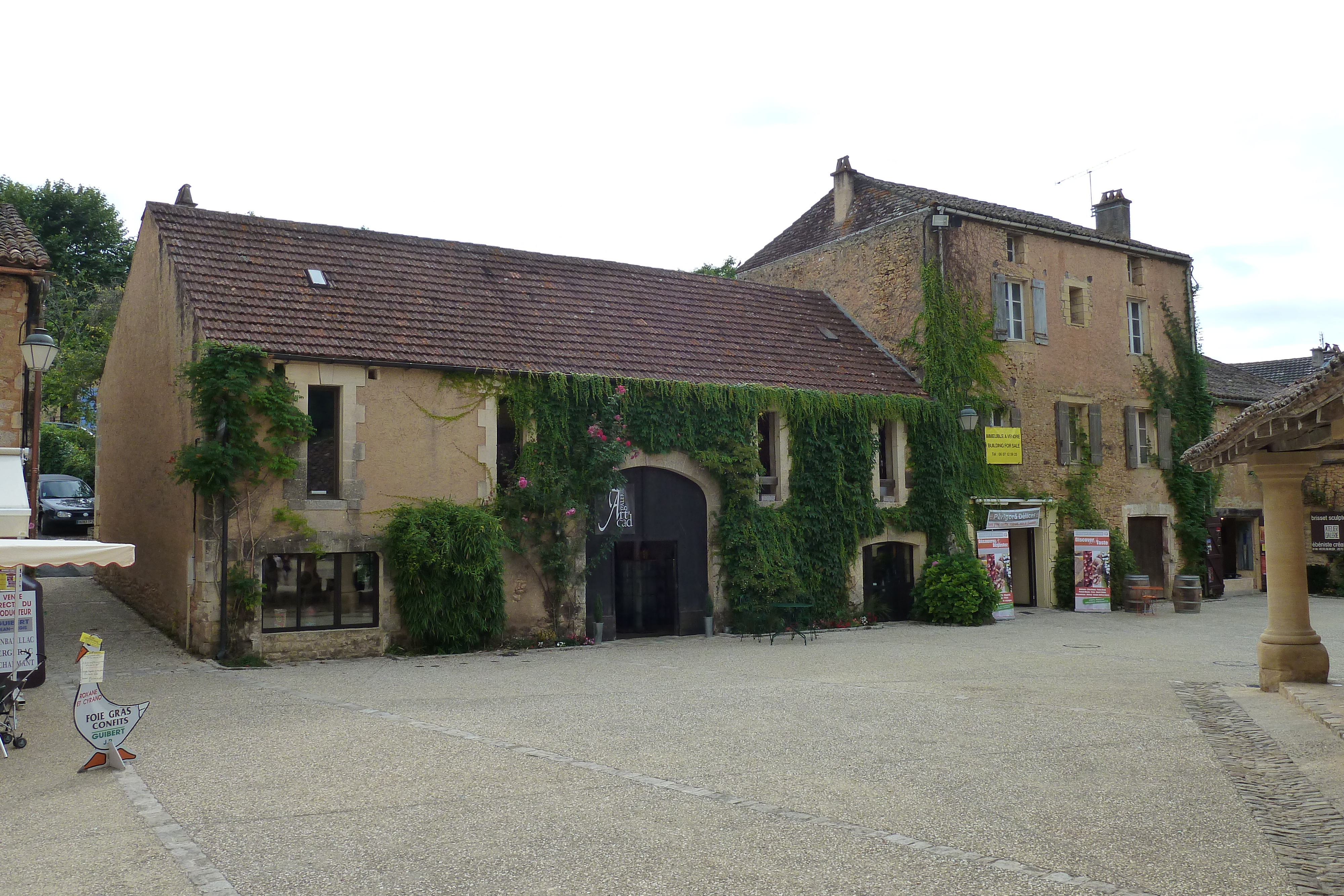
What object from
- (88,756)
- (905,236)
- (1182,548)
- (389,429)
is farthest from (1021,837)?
(1182,548)

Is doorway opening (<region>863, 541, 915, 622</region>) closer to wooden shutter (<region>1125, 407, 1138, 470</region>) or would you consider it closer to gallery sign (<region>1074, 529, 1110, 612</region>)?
gallery sign (<region>1074, 529, 1110, 612</region>)

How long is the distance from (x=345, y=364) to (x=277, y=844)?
35.3 ft

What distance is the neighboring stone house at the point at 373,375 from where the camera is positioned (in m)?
15.7

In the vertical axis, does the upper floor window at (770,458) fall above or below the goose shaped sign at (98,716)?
above

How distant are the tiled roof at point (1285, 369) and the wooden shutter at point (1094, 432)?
1614 cm

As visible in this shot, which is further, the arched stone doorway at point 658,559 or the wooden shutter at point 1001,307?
the wooden shutter at point 1001,307

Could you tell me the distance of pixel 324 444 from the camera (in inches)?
631

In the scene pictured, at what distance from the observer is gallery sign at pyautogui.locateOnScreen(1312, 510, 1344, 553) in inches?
1142

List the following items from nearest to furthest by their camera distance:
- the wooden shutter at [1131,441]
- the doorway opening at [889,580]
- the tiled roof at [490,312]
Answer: the tiled roof at [490,312]
the doorway opening at [889,580]
the wooden shutter at [1131,441]

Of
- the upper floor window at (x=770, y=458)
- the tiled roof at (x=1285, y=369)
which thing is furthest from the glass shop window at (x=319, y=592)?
the tiled roof at (x=1285, y=369)

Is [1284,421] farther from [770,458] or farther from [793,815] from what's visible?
[770,458]

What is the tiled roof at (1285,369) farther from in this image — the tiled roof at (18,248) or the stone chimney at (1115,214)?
the tiled roof at (18,248)

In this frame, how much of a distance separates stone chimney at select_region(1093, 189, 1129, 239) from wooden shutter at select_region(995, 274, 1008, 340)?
18.9 feet

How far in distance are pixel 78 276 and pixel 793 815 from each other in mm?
37901
